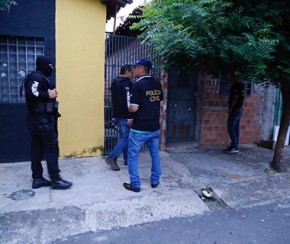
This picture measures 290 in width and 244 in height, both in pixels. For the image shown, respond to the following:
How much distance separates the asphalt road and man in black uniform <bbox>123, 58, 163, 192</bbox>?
870 millimetres

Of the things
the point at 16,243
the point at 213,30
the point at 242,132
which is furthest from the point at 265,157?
the point at 16,243

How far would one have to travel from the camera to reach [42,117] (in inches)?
141

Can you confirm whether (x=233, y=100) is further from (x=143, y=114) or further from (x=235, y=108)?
(x=143, y=114)

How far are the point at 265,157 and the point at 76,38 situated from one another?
460 cm

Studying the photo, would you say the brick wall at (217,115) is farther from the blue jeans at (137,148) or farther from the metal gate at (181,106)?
the blue jeans at (137,148)

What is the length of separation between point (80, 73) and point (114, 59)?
75 centimetres

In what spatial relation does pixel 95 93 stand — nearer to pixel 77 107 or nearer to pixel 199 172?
pixel 77 107

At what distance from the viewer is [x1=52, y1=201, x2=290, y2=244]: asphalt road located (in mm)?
2787

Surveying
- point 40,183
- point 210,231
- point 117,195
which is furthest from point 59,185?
point 210,231

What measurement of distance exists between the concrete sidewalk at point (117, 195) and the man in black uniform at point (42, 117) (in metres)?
0.33

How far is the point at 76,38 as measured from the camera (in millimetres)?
4797

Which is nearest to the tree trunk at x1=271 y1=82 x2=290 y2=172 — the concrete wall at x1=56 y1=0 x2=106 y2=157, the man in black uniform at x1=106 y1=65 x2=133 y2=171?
the man in black uniform at x1=106 y1=65 x2=133 y2=171

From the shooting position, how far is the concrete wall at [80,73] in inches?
187

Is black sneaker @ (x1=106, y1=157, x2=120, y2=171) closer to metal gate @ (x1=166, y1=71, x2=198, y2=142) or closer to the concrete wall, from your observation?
the concrete wall
